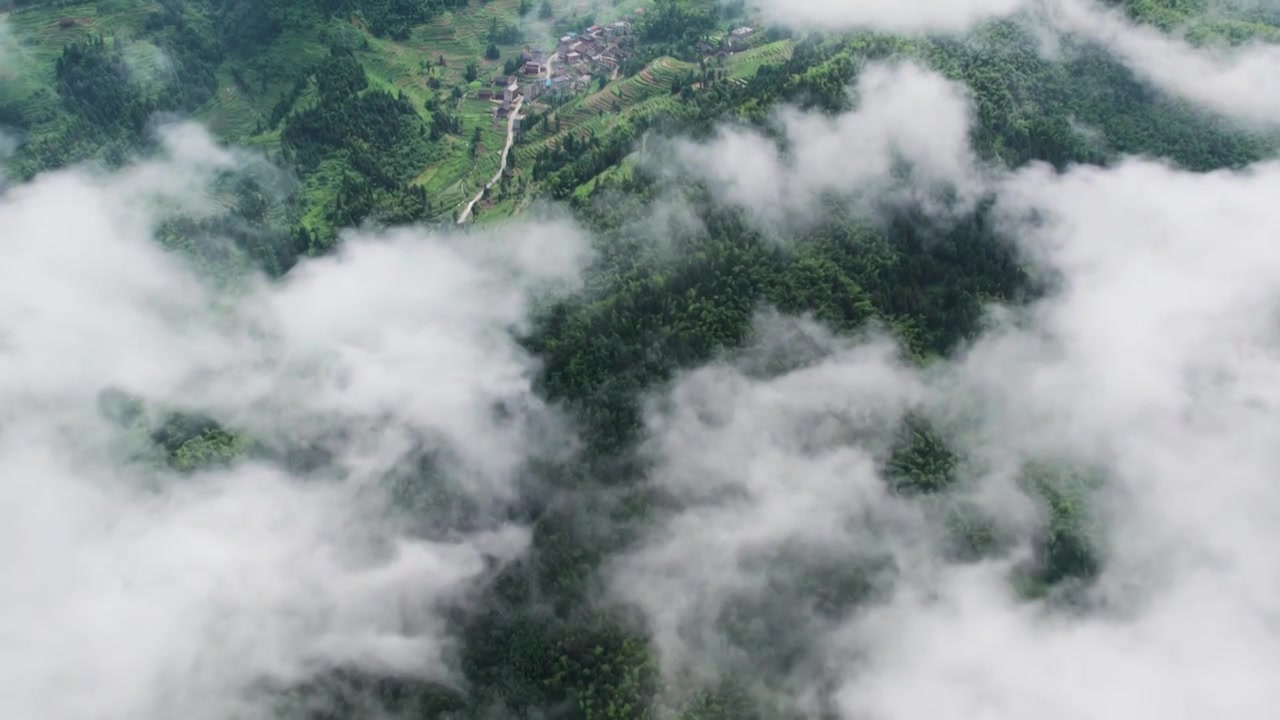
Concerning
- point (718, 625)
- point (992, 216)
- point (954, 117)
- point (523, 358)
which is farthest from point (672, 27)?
point (718, 625)

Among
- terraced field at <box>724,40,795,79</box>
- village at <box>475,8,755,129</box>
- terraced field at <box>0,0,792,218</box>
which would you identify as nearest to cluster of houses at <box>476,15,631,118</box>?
village at <box>475,8,755,129</box>

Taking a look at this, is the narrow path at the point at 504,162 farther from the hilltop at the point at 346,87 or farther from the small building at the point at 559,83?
the small building at the point at 559,83

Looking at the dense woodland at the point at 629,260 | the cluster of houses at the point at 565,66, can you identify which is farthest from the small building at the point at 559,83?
the dense woodland at the point at 629,260

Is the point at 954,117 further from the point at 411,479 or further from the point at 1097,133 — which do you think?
the point at 411,479

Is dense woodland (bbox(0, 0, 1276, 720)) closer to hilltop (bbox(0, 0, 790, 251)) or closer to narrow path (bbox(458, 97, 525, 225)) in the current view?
hilltop (bbox(0, 0, 790, 251))

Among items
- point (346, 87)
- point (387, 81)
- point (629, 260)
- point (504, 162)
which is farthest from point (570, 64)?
point (629, 260)
